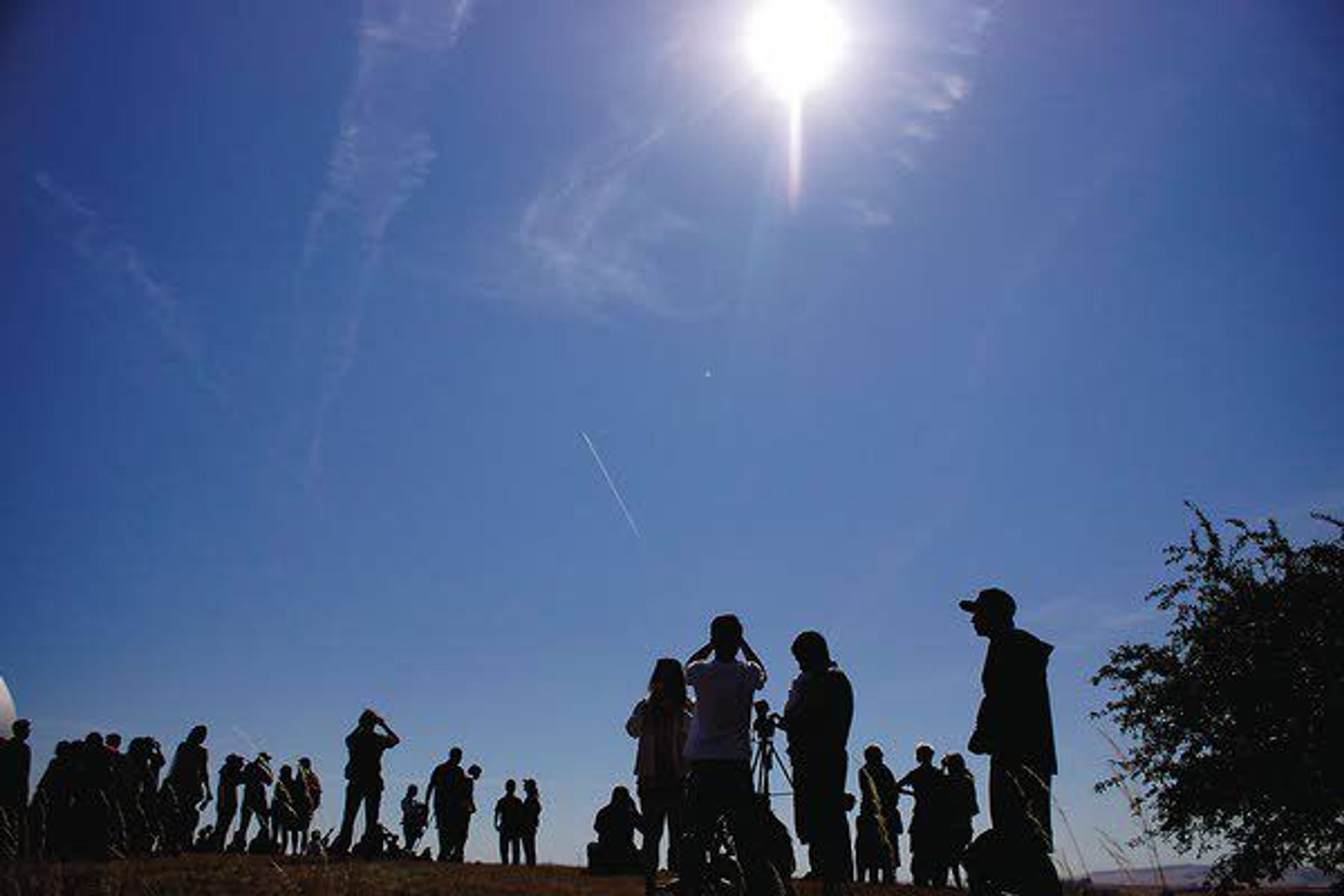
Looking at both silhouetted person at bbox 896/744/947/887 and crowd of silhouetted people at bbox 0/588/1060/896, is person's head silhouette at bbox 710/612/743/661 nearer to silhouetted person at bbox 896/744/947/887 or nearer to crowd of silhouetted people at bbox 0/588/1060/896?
crowd of silhouetted people at bbox 0/588/1060/896

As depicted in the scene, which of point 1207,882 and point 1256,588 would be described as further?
point 1256,588

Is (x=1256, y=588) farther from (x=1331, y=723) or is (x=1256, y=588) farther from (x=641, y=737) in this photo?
(x=641, y=737)

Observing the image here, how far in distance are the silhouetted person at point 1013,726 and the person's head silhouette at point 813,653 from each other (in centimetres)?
125

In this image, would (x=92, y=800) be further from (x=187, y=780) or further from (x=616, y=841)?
(x=616, y=841)

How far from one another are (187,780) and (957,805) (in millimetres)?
10800

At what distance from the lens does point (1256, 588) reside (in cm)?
1741

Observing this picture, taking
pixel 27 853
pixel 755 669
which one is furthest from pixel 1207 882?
pixel 27 853

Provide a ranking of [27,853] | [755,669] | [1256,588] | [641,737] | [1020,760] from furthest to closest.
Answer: [1256,588] < [641,737] < [755,669] < [1020,760] < [27,853]

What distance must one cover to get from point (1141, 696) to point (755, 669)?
16062 mm

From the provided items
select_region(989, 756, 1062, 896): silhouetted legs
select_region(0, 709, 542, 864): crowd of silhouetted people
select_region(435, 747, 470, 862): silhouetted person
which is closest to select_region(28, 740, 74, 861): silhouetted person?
select_region(0, 709, 542, 864): crowd of silhouetted people

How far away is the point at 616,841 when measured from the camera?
13.3m

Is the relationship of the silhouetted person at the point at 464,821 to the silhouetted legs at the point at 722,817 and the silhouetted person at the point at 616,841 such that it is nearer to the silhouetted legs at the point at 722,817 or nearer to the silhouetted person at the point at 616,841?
the silhouetted person at the point at 616,841

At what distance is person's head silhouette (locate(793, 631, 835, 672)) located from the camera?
6191 millimetres

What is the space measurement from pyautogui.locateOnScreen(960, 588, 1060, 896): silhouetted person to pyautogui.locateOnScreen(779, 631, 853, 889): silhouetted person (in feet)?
4.04
